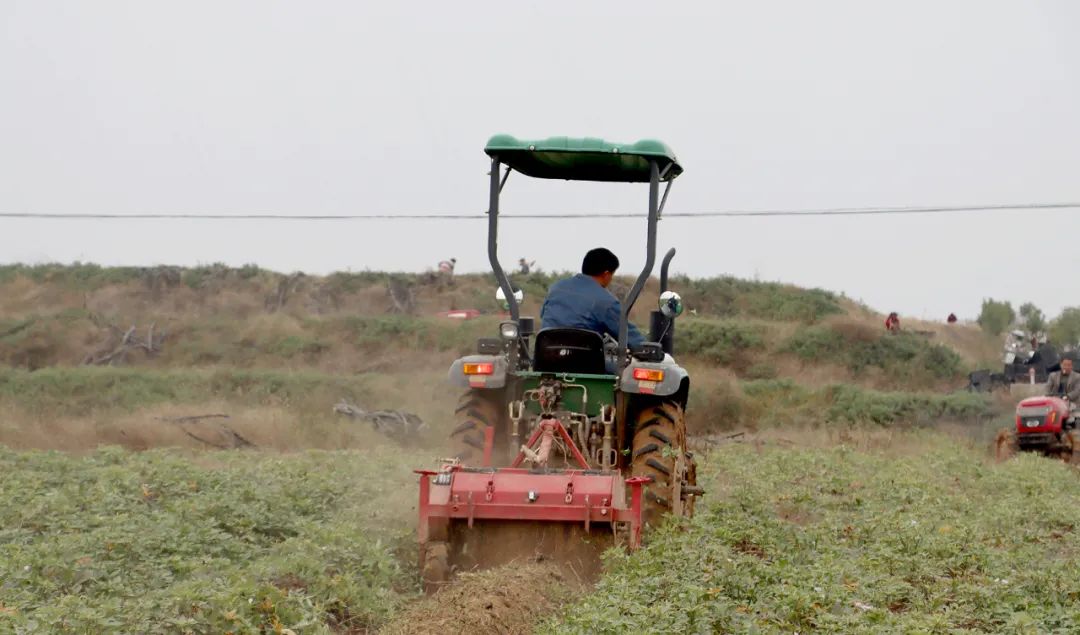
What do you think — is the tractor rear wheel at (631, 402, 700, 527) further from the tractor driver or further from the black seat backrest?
the tractor driver

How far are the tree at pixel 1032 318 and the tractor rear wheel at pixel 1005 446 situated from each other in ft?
91.8

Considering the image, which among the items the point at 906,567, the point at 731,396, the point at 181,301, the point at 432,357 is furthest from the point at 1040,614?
the point at 181,301

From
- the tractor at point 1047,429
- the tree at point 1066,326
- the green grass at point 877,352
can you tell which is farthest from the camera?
the tree at point 1066,326

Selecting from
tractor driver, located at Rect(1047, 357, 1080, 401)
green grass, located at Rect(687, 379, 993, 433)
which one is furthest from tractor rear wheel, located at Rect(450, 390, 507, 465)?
green grass, located at Rect(687, 379, 993, 433)

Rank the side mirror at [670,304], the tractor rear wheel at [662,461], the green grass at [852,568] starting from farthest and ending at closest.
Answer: the side mirror at [670,304], the tractor rear wheel at [662,461], the green grass at [852,568]

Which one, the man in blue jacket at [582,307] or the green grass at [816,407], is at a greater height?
the man in blue jacket at [582,307]

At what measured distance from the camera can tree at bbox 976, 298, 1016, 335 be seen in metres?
46.2

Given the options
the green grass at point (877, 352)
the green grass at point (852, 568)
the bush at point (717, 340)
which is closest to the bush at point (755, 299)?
the green grass at point (877, 352)

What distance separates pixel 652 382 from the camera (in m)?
8.80

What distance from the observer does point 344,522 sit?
9.03 meters

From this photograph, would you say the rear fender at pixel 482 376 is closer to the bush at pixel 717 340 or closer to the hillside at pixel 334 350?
the hillside at pixel 334 350

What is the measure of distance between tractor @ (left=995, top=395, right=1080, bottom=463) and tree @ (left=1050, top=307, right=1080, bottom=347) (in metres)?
26.4

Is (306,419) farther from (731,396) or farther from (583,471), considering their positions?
(583,471)

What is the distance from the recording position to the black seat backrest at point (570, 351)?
9.06 m
